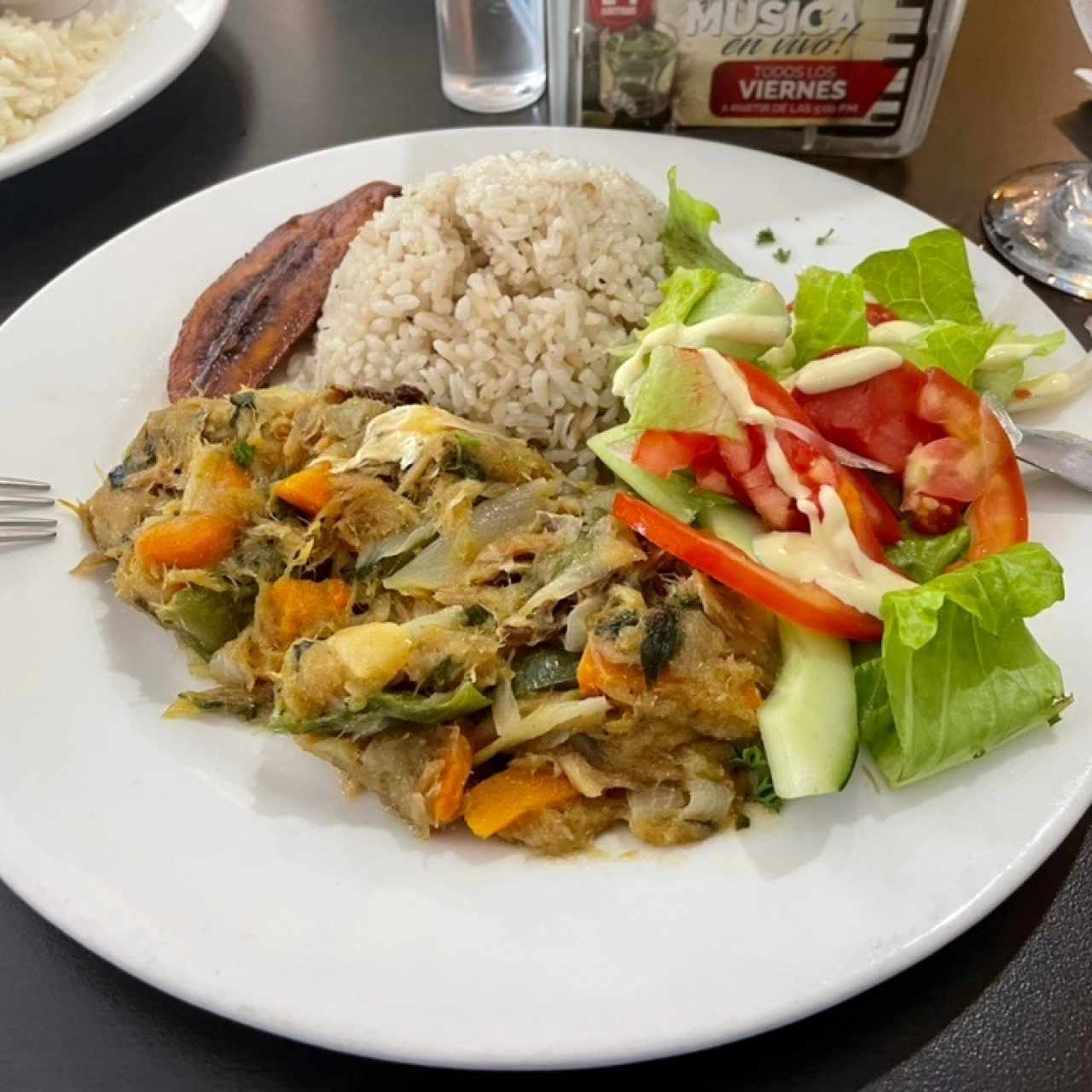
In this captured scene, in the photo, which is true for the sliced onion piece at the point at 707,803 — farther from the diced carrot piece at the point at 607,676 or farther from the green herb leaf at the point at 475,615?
the green herb leaf at the point at 475,615

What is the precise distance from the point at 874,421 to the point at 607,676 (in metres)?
0.66

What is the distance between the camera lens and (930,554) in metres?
1.66

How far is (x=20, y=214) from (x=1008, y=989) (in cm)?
283

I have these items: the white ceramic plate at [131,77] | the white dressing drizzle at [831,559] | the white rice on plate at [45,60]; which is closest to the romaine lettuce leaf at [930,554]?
the white dressing drizzle at [831,559]

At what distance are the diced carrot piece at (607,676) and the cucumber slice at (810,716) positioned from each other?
0.18 meters

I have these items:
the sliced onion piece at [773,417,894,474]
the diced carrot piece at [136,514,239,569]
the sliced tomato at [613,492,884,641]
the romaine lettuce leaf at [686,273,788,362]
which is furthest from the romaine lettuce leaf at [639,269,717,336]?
the diced carrot piece at [136,514,239,569]

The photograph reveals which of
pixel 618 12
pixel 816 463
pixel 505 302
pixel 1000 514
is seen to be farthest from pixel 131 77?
pixel 1000 514

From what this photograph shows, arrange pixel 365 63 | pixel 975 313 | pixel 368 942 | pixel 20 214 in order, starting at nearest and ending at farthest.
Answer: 1. pixel 368 942
2. pixel 975 313
3. pixel 20 214
4. pixel 365 63

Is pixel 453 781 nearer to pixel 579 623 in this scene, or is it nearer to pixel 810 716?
pixel 579 623

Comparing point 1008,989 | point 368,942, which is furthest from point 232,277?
point 1008,989

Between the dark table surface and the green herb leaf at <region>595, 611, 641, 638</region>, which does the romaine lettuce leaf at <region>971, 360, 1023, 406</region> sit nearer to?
the dark table surface

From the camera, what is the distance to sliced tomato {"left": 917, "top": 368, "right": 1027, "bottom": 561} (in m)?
1.64

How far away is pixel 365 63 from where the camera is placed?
3.30 meters

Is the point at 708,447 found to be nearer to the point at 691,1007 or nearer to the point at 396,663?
the point at 396,663
